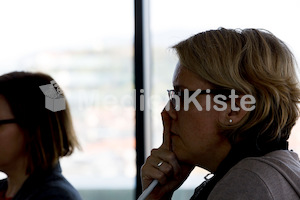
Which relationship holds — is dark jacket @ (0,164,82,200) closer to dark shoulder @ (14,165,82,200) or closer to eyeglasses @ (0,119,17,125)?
dark shoulder @ (14,165,82,200)

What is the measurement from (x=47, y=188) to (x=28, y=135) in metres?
0.24

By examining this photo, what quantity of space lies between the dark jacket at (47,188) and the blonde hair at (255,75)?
24.0 inches

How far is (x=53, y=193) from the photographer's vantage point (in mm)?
1601

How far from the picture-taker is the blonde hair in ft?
4.25

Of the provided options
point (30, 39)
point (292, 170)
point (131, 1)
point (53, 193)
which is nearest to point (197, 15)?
point (131, 1)

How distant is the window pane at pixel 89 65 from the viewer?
305cm

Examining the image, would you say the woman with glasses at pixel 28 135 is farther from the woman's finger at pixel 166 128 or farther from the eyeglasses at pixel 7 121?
the woman's finger at pixel 166 128

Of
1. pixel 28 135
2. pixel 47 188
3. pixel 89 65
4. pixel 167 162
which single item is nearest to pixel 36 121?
pixel 28 135

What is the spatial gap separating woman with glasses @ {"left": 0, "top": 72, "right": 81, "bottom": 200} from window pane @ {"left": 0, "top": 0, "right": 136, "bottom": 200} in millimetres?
Result: 1249

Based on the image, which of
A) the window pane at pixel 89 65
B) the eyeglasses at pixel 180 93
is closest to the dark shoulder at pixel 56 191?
the eyeglasses at pixel 180 93

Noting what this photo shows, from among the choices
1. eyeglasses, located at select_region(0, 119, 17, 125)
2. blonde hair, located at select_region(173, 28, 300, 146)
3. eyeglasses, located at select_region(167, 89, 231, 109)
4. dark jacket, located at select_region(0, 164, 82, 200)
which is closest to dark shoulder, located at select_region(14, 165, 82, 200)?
dark jacket, located at select_region(0, 164, 82, 200)

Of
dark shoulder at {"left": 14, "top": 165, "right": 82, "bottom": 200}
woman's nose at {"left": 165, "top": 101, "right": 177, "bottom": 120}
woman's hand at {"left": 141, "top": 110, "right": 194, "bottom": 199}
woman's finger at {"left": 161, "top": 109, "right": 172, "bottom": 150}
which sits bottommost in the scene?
dark shoulder at {"left": 14, "top": 165, "right": 82, "bottom": 200}

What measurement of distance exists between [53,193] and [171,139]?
0.45m

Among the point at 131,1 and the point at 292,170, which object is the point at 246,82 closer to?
the point at 292,170
